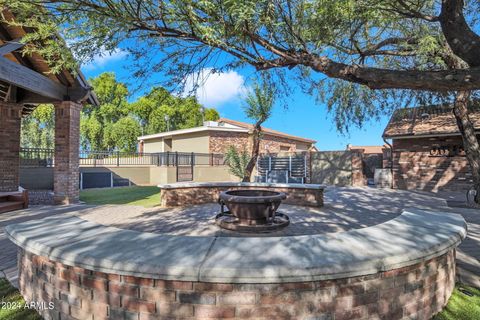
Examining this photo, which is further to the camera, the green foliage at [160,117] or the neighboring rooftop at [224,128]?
the green foliage at [160,117]

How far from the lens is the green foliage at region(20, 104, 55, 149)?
31.1 metres

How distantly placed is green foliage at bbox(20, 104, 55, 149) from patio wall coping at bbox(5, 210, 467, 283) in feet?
114

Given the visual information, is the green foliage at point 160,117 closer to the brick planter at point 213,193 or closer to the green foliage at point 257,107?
the green foliage at point 257,107

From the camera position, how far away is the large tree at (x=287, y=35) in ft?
11.0

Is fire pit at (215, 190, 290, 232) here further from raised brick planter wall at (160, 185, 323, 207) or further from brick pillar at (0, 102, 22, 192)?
brick pillar at (0, 102, 22, 192)

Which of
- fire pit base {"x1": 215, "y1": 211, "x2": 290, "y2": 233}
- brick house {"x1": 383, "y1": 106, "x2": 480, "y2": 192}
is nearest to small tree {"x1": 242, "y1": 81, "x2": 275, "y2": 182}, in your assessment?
brick house {"x1": 383, "y1": 106, "x2": 480, "y2": 192}

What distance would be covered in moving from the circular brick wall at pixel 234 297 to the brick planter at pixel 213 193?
5.92 metres

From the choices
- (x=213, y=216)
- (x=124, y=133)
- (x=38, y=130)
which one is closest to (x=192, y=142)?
(x=124, y=133)

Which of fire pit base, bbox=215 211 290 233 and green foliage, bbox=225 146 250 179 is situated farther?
green foliage, bbox=225 146 250 179

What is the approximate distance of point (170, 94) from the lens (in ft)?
18.2

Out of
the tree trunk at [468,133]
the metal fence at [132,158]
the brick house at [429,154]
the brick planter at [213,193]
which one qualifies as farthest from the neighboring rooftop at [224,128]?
the tree trunk at [468,133]

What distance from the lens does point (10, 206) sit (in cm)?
759

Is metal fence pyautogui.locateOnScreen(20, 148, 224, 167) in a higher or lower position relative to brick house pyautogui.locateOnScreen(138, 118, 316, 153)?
lower

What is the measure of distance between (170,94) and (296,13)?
284 centimetres
